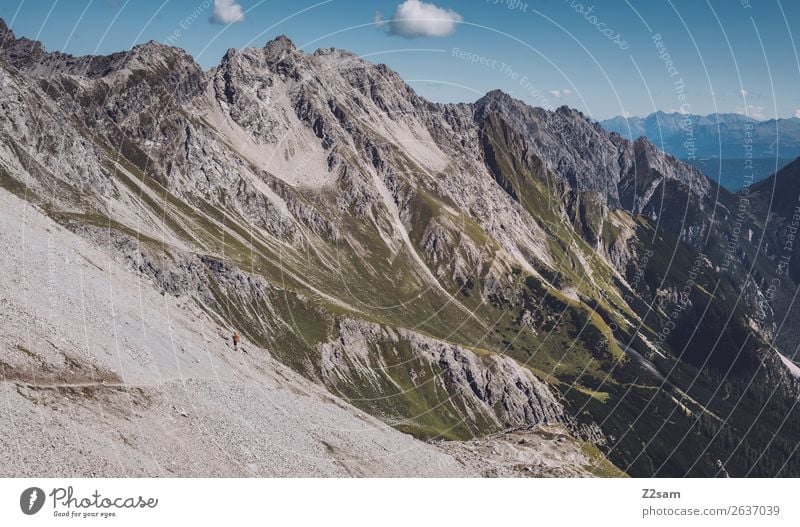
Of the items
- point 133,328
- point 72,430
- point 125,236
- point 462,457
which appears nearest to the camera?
point 72,430

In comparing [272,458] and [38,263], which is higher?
[38,263]

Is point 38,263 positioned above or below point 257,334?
above

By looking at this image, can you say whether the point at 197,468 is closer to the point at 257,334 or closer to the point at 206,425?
the point at 206,425

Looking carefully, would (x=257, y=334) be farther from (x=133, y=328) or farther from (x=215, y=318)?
(x=133, y=328)

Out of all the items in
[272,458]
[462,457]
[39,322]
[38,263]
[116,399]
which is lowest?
[462,457]

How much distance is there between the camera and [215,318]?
17962 centimetres

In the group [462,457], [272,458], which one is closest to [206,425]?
[272,458]

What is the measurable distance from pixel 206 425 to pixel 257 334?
395ft

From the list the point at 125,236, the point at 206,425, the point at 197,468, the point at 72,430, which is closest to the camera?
the point at 72,430

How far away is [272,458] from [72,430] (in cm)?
2294

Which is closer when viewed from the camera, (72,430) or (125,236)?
(72,430)
